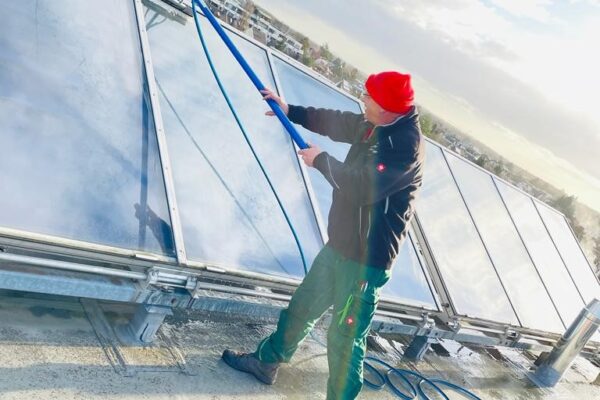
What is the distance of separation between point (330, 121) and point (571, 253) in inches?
278

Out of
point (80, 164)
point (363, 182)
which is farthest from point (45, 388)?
point (363, 182)

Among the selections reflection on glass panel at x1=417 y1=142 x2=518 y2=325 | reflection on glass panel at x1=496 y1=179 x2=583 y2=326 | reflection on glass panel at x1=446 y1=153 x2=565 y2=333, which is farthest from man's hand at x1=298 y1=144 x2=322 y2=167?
reflection on glass panel at x1=496 y1=179 x2=583 y2=326

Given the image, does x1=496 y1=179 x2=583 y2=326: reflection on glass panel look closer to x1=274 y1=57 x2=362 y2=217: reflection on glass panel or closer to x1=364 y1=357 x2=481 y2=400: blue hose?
x1=364 y1=357 x2=481 y2=400: blue hose

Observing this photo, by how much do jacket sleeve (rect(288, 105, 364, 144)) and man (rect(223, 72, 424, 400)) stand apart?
12mm

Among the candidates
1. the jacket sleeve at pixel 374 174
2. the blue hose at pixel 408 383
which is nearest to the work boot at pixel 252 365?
the blue hose at pixel 408 383

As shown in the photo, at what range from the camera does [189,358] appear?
11.9ft

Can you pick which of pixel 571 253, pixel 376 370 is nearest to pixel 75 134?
pixel 376 370

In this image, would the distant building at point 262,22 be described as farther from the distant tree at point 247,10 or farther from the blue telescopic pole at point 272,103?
the blue telescopic pole at point 272,103

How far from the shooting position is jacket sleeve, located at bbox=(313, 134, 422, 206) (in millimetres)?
3219

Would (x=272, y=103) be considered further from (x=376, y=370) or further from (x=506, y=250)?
(x=506, y=250)

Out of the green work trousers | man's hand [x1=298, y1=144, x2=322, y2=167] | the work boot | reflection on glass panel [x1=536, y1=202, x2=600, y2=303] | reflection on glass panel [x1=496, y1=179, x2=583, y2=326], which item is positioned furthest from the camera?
reflection on glass panel [x1=536, y1=202, x2=600, y2=303]

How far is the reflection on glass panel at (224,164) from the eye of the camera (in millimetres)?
3836

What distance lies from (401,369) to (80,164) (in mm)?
3348

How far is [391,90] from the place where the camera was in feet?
10.8
